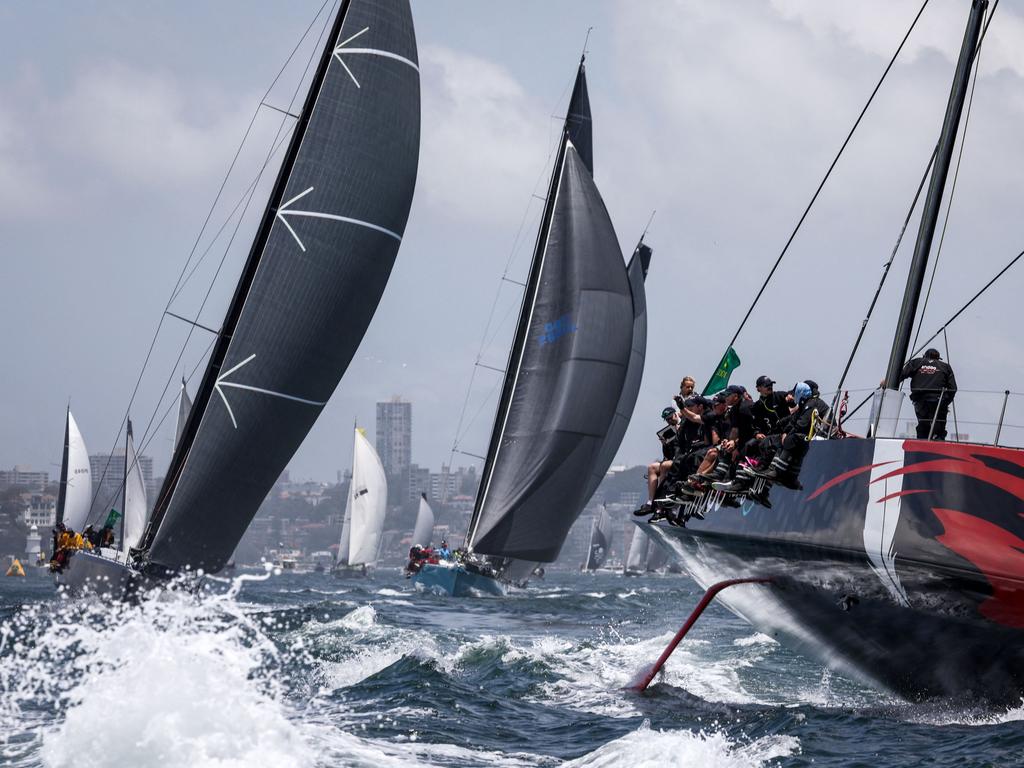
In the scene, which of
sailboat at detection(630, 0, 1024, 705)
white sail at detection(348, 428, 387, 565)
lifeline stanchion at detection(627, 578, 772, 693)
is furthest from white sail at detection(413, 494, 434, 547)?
sailboat at detection(630, 0, 1024, 705)

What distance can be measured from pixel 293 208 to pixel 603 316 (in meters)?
12.4

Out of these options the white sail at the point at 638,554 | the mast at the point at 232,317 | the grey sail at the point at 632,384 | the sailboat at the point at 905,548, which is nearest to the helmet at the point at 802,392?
the sailboat at the point at 905,548

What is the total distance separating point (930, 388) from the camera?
11.2m

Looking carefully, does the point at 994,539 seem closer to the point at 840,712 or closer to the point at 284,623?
the point at 840,712

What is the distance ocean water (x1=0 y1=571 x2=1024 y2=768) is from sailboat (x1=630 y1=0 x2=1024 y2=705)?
590 mm

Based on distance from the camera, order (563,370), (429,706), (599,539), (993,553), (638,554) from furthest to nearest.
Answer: (638,554) < (599,539) < (563,370) < (429,706) < (993,553)

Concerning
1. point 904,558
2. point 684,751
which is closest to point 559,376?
point 684,751

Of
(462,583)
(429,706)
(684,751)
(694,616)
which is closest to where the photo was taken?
(684,751)

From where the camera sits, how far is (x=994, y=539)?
957 cm

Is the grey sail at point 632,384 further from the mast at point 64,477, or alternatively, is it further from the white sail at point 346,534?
the white sail at point 346,534

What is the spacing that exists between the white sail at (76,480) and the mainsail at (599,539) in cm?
5565

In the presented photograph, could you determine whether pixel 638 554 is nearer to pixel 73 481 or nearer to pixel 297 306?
pixel 73 481

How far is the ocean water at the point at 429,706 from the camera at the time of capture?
968 centimetres

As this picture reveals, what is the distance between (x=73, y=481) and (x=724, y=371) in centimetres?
5137
